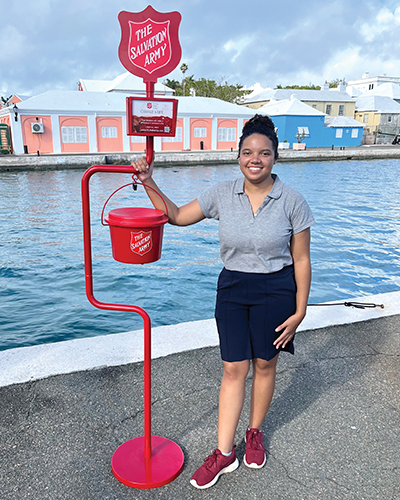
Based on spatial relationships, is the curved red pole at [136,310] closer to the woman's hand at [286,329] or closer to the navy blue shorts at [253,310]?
the navy blue shorts at [253,310]

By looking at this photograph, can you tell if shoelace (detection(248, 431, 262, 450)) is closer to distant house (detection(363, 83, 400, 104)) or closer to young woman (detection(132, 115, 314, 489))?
A: young woman (detection(132, 115, 314, 489))

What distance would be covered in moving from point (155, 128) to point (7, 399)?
2085 mm

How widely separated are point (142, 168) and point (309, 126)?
47.8 metres

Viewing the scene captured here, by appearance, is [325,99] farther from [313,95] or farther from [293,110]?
[293,110]

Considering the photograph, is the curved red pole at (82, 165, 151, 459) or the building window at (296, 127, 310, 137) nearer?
the curved red pole at (82, 165, 151, 459)

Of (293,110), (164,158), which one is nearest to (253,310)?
(164,158)

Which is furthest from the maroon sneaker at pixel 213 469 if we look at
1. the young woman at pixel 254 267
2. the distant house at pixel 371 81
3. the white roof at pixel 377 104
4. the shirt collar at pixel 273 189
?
the distant house at pixel 371 81

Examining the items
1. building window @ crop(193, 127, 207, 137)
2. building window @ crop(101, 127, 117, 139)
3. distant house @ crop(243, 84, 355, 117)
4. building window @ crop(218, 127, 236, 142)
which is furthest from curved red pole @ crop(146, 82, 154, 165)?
distant house @ crop(243, 84, 355, 117)

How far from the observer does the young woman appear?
2279mm

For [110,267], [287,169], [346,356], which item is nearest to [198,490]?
[346,356]

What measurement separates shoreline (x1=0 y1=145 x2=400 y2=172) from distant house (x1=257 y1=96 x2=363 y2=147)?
27.2 feet

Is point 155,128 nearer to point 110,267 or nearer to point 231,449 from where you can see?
point 231,449

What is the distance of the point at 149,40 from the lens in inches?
Result: 86.5

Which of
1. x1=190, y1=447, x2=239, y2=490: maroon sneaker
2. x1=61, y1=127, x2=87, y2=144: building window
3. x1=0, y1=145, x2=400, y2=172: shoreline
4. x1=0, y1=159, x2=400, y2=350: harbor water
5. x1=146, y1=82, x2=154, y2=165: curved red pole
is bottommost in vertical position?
x1=0, y1=159, x2=400, y2=350: harbor water
